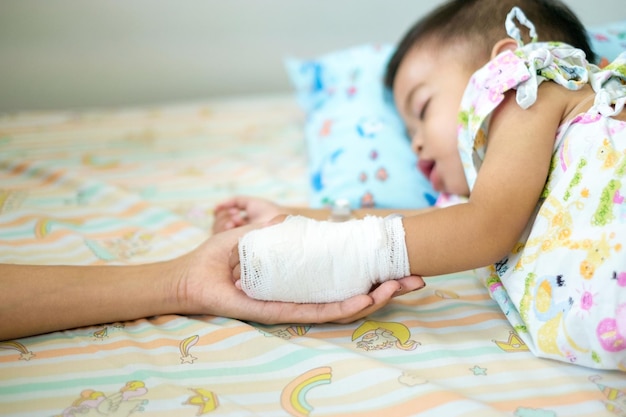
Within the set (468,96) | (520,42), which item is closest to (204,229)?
(468,96)

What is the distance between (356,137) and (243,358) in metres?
0.78

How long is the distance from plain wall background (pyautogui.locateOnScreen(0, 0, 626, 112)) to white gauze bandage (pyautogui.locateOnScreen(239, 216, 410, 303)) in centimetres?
137

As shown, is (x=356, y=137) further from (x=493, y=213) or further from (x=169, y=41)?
(x=169, y=41)

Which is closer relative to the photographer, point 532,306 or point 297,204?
point 532,306

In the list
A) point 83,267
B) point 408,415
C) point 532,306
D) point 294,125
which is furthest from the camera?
point 294,125

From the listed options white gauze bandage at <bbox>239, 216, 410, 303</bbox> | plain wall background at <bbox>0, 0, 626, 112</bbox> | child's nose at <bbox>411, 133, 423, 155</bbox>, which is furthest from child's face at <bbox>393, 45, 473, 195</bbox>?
plain wall background at <bbox>0, 0, 626, 112</bbox>

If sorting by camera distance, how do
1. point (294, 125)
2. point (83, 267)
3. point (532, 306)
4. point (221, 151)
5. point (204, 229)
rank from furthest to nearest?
point (294, 125) → point (221, 151) → point (204, 229) → point (83, 267) → point (532, 306)

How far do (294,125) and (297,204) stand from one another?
1.60ft

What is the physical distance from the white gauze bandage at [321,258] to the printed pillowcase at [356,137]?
462mm

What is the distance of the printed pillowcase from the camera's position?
143 cm

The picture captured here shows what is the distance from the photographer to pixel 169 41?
213 cm

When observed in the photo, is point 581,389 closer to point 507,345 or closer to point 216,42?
point 507,345

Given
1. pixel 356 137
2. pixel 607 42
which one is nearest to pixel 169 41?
pixel 356 137

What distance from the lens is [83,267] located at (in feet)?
3.49
